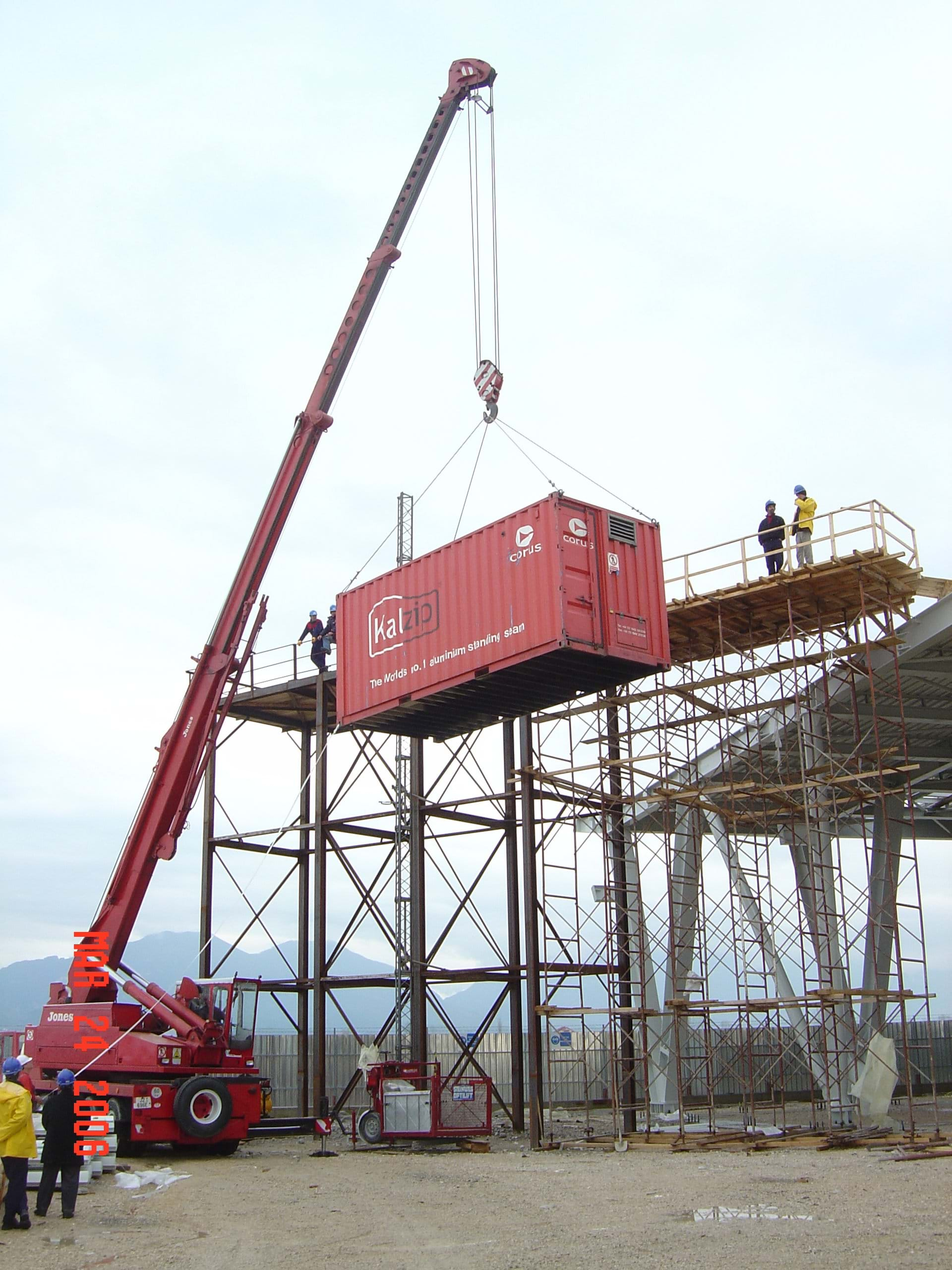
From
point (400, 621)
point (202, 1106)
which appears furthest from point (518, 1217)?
point (400, 621)

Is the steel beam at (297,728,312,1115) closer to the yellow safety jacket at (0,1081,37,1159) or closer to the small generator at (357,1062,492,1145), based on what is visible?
the small generator at (357,1062,492,1145)

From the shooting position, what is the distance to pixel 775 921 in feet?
92.6

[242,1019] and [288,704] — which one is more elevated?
[288,704]

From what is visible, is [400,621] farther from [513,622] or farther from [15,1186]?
[15,1186]

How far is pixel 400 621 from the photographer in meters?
24.5

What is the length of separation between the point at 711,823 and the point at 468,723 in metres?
8.88

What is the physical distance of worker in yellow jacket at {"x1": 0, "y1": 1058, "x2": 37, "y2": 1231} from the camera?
43.5 feet

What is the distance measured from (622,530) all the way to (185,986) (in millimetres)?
11428

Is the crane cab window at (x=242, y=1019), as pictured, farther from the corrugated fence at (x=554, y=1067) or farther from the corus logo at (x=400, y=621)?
the corrugated fence at (x=554, y=1067)

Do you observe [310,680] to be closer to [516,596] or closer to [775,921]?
[516,596]

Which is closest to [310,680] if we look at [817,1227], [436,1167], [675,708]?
[675,708]

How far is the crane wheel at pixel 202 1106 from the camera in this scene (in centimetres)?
2058

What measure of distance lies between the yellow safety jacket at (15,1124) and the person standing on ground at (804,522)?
54.0ft

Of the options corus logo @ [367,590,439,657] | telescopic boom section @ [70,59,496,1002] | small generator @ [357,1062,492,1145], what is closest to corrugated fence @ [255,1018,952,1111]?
small generator @ [357,1062,492,1145]
